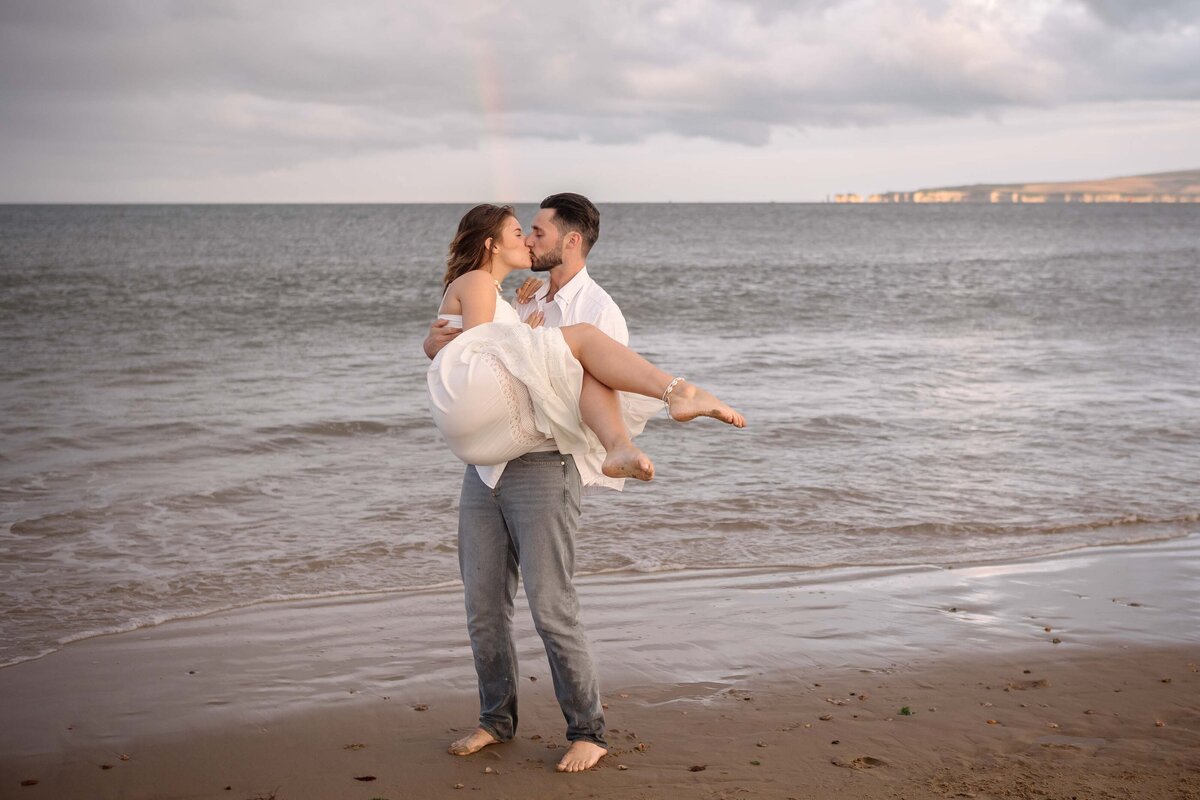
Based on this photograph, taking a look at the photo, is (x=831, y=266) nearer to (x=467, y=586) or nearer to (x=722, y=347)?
(x=722, y=347)

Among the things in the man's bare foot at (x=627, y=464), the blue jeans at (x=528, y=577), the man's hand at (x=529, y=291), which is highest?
the man's hand at (x=529, y=291)

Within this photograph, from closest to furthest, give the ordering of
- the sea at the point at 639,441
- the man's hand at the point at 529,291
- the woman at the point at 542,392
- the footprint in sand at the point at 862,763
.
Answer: the woman at the point at 542,392 < the footprint in sand at the point at 862,763 < the man's hand at the point at 529,291 < the sea at the point at 639,441

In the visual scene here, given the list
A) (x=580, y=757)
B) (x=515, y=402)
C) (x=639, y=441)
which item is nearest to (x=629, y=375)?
(x=515, y=402)

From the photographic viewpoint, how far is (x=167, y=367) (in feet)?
53.5

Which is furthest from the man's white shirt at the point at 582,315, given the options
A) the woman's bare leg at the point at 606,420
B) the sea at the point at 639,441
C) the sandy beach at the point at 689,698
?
the sea at the point at 639,441

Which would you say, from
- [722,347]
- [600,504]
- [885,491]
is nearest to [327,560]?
[600,504]

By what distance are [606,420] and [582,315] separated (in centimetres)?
44

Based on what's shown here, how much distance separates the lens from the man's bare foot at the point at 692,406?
345 cm

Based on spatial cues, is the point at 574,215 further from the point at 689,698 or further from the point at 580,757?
the point at 689,698

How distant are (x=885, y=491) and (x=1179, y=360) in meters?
11.1

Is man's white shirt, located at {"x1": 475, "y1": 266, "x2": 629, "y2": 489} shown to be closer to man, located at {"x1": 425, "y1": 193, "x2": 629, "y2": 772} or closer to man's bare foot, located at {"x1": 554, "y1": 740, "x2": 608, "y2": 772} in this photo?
man, located at {"x1": 425, "y1": 193, "x2": 629, "y2": 772}

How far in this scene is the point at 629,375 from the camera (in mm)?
3479

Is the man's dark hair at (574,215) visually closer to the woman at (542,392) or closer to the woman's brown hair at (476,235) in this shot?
the woman's brown hair at (476,235)

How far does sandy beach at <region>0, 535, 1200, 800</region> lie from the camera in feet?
12.3
